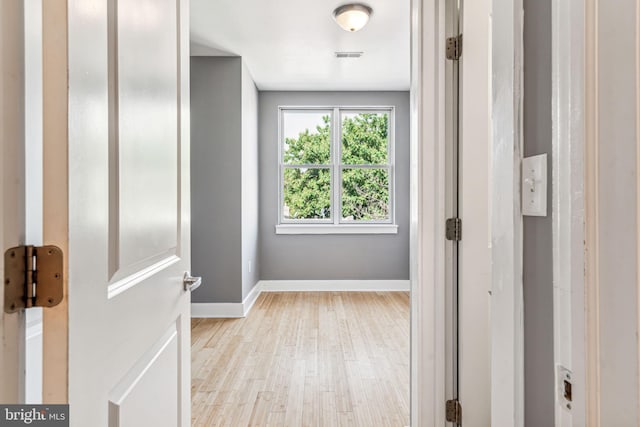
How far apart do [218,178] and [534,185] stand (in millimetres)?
3545

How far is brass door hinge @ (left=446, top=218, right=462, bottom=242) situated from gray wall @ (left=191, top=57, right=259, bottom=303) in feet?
8.97

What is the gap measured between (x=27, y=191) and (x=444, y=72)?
146 cm

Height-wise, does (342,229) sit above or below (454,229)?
below

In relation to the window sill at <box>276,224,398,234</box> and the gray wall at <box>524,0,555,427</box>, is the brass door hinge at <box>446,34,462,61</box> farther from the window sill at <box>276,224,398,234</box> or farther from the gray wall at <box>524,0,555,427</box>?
the window sill at <box>276,224,398,234</box>

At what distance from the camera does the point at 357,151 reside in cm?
511

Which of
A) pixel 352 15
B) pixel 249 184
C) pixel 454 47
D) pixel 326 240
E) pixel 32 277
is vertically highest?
pixel 352 15

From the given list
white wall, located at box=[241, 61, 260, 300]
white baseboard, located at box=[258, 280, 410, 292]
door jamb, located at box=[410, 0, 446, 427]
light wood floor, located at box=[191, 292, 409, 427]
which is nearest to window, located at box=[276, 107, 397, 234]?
white wall, located at box=[241, 61, 260, 300]

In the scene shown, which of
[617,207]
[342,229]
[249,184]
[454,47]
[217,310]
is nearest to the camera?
[617,207]

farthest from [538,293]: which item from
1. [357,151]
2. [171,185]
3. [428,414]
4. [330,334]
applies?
[357,151]

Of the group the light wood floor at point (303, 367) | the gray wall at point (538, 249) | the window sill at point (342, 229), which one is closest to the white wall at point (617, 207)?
the gray wall at point (538, 249)

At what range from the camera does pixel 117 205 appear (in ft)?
2.54

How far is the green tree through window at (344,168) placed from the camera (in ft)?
16.7

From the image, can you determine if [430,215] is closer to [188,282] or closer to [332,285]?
[188,282]

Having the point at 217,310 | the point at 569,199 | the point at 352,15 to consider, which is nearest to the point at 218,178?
the point at 217,310
